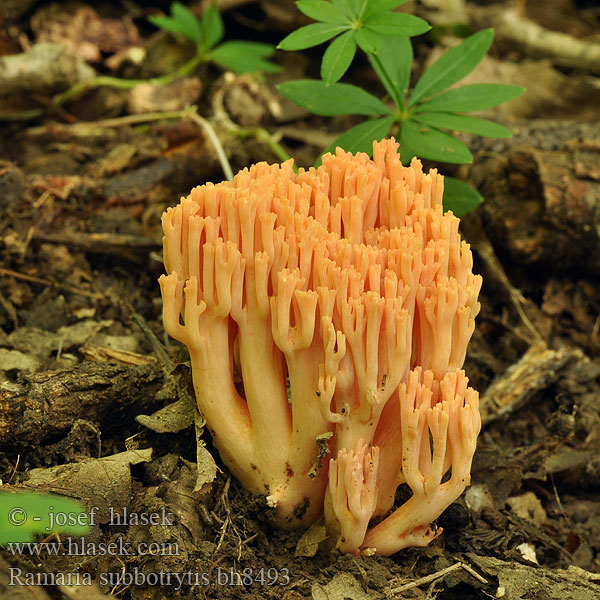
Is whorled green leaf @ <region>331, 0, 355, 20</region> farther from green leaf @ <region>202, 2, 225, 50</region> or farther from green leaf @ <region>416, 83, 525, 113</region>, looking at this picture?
green leaf @ <region>202, 2, 225, 50</region>

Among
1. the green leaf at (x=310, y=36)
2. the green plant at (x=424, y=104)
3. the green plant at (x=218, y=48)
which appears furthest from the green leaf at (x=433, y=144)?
the green plant at (x=218, y=48)

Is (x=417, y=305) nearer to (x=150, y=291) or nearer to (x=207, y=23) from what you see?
(x=150, y=291)

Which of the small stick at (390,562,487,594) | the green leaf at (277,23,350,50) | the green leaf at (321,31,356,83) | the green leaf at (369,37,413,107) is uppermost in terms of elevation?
the green leaf at (277,23,350,50)

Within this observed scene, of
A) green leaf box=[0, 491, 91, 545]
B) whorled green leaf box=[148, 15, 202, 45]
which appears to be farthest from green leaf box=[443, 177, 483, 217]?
green leaf box=[0, 491, 91, 545]

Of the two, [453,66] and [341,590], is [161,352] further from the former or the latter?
[453,66]

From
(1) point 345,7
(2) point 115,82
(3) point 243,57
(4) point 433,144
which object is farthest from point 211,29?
(4) point 433,144
